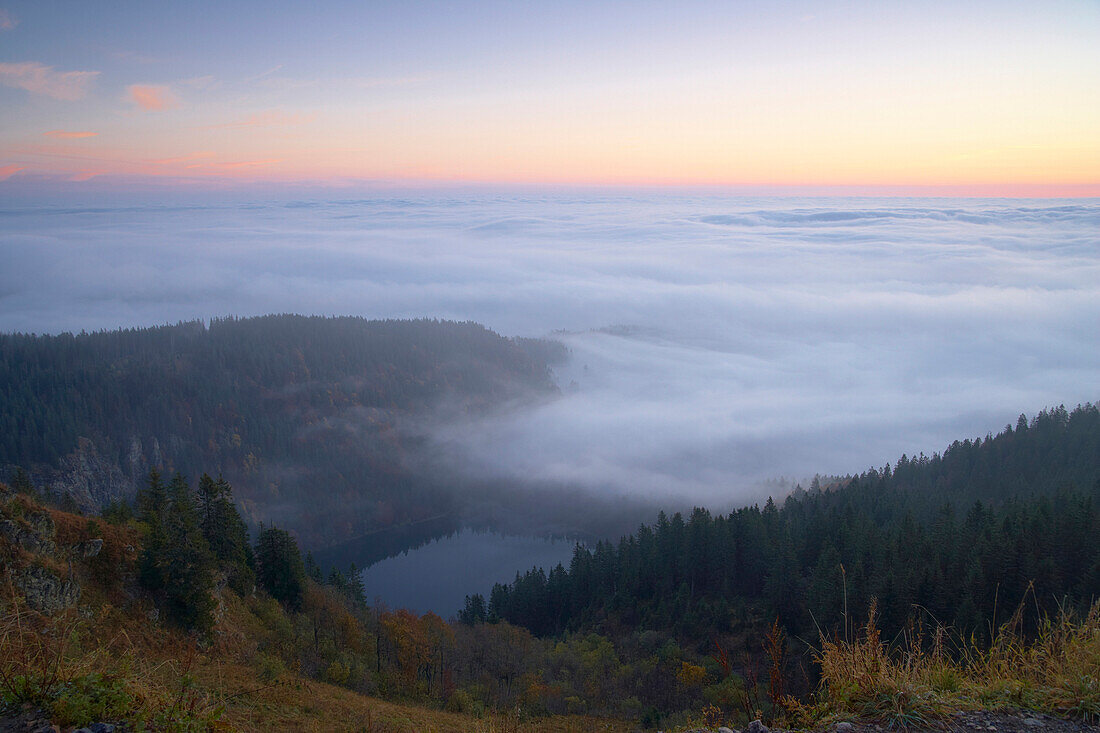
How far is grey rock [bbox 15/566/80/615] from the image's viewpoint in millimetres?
14063

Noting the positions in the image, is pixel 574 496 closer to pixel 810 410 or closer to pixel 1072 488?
pixel 1072 488

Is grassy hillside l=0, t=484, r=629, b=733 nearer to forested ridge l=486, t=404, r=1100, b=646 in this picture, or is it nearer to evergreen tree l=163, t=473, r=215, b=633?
evergreen tree l=163, t=473, r=215, b=633

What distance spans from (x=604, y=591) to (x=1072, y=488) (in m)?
34.2

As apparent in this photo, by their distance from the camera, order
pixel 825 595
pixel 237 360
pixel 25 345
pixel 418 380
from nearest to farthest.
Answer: pixel 825 595, pixel 25 345, pixel 237 360, pixel 418 380

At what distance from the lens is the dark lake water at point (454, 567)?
255 ft

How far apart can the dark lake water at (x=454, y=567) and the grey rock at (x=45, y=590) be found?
61.7 meters

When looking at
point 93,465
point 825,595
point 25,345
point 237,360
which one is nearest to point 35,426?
point 93,465

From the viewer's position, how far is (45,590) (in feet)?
47.6

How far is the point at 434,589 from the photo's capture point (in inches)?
3179

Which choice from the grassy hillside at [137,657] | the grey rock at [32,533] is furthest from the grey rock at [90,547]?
the grey rock at [32,533]

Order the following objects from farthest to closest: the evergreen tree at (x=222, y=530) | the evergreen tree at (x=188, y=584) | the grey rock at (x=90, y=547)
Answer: the evergreen tree at (x=222, y=530) → the evergreen tree at (x=188, y=584) → the grey rock at (x=90, y=547)

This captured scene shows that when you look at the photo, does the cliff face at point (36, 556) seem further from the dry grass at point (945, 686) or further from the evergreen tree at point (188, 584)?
the dry grass at point (945, 686)

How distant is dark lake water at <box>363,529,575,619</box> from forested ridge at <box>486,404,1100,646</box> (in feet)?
89.9

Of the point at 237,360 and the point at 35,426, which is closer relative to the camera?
the point at 35,426
